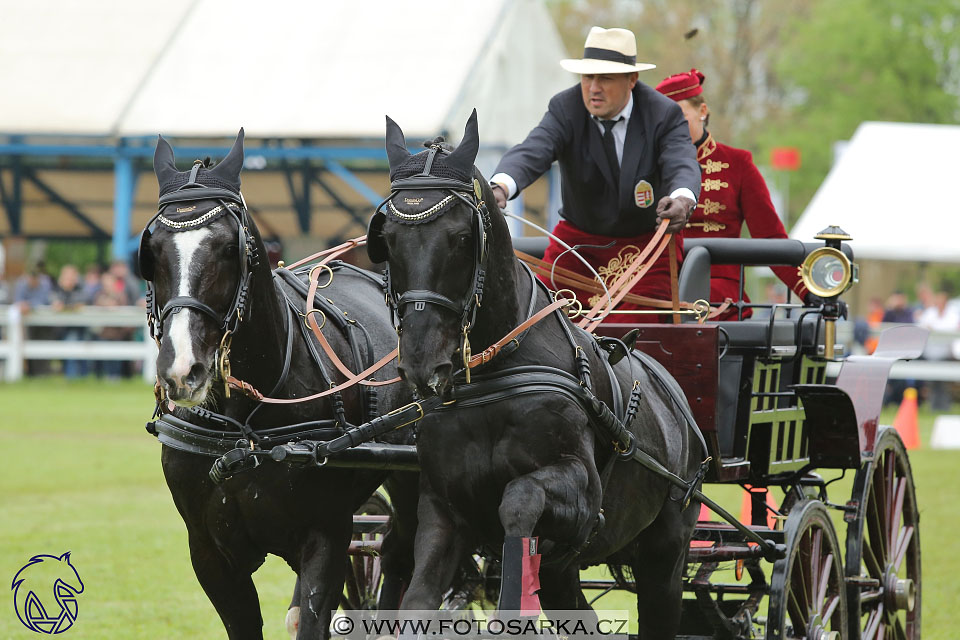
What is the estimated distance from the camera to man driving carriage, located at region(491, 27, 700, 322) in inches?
211

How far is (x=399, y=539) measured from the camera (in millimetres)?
5527

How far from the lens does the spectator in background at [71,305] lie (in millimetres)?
23594

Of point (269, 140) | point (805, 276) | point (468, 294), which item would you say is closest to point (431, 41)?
point (269, 140)

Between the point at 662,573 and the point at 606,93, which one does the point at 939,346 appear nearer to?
the point at 606,93

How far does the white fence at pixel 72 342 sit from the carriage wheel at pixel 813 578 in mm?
18285

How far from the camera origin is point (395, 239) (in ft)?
13.1

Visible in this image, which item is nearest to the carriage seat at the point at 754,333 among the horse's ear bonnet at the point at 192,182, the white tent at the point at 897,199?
the horse's ear bonnet at the point at 192,182

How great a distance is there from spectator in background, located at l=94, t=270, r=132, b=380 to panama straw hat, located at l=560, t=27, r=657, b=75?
19103 millimetres

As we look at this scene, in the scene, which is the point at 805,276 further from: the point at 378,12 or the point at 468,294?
the point at 378,12

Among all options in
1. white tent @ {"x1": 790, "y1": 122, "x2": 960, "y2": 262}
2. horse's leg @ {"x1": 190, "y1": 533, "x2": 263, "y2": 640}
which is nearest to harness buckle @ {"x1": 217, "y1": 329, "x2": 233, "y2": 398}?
horse's leg @ {"x1": 190, "y1": 533, "x2": 263, "y2": 640}

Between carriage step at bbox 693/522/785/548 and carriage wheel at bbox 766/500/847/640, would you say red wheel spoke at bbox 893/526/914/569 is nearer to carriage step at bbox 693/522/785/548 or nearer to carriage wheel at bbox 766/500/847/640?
carriage wheel at bbox 766/500/847/640

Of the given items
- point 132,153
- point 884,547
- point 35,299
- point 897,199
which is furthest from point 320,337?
point 132,153

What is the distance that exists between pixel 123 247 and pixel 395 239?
22.1 m

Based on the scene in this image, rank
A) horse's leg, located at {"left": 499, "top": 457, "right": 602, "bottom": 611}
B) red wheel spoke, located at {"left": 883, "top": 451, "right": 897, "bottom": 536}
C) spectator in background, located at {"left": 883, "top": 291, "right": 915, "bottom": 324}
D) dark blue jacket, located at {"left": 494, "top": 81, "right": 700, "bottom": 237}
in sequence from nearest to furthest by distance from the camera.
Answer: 1. horse's leg, located at {"left": 499, "top": 457, "right": 602, "bottom": 611}
2. dark blue jacket, located at {"left": 494, "top": 81, "right": 700, "bottom": 237}
3. red wheel spoke, located at {"left": 883, "top": 451, "right": 897, "bottom": 536}
4. spectator in background, located at {"left": 883, "top": 291, "right": 915, "bottom": 324}
